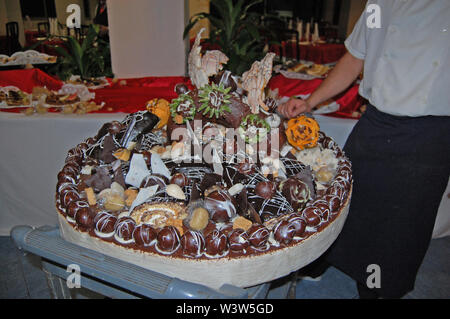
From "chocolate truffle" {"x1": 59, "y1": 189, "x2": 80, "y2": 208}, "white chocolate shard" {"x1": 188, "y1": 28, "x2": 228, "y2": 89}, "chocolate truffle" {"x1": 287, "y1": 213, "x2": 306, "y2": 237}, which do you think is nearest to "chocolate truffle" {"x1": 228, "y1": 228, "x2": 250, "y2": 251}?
"chocolate truffle" {"x1": 287, "y1": 213, "x2": 306, "y2": 237}

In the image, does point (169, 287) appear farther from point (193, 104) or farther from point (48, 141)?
point (48, 141)

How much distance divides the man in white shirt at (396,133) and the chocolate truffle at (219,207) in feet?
2.27

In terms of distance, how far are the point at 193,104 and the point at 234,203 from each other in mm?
421

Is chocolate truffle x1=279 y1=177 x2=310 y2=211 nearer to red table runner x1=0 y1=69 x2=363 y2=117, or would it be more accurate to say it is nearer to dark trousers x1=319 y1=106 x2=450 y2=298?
dark trousers x1=319 y1=106 x2=450 y2=298

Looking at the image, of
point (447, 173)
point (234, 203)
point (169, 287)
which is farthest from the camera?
point (447, 173)

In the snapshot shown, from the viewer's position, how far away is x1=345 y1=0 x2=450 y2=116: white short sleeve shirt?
4.32ft

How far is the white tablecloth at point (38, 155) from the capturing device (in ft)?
7.17

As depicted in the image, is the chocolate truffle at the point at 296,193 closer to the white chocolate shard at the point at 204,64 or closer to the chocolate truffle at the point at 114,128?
the white chocolate shard at the point at 204,64

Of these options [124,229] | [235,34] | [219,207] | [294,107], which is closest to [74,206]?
[124,229]

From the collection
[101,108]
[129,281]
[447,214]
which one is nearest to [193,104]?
[129,281]

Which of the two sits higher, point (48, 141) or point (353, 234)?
point (48, 141)

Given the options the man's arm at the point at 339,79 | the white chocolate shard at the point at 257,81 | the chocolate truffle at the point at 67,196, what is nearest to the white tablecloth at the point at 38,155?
the man's arm at the point at 339,79

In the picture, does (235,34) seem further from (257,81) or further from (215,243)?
(215,243)

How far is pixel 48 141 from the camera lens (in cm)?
224
